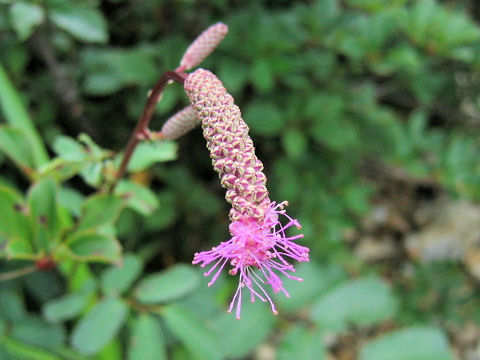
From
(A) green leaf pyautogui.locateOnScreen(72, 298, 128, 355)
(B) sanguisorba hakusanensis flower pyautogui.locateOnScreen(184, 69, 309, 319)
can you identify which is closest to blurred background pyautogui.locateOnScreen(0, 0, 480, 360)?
(A) green leaf pyautogui.locateOnScreen(72, 298, 128, 355)

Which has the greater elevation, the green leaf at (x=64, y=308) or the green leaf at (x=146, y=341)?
the green leaf at (x=64, y=308)

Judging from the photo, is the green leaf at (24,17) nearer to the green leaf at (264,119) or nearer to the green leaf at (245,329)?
the green leaf at (264,119)

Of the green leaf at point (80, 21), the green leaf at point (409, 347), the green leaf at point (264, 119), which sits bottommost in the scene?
Answer: the green leaf at point (409, 347)

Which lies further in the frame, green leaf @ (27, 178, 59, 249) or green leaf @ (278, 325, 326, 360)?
green leaf @ (278, 325, 326, 360)

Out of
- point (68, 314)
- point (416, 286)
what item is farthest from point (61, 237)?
point (416, 286)

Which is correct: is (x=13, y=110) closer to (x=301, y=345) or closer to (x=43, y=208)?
(x=43, y=208)

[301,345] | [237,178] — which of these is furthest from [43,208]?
[301,345]

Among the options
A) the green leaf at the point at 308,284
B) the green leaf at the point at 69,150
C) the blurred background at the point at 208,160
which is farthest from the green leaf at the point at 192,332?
the green leaf at the point at 69,150

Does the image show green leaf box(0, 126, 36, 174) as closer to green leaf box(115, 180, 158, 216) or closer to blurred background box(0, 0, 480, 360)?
blurred background box(0, 0, 480, 360)

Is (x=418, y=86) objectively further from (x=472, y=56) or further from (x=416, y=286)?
(x=416, y=286)
